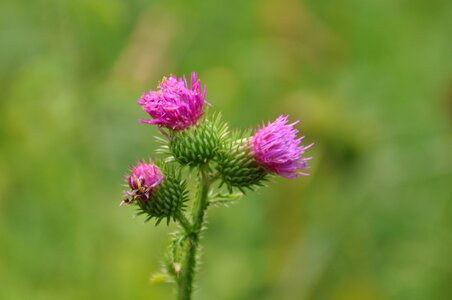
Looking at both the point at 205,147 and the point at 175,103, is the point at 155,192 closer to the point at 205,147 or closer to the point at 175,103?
the point at 205,147

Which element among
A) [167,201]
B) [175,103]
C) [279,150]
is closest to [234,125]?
[175,103]

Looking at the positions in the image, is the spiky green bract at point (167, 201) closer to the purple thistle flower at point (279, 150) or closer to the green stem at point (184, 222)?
the green stem at point (184, 222)

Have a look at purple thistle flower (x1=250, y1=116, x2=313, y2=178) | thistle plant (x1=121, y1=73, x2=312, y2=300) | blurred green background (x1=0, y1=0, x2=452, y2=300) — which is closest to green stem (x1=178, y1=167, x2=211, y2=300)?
thistle plant (x1=121, y1=73, x2=312, y2=300)

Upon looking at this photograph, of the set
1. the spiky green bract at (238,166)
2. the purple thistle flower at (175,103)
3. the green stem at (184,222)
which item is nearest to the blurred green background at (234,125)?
the purple thistle flower at (175,103)

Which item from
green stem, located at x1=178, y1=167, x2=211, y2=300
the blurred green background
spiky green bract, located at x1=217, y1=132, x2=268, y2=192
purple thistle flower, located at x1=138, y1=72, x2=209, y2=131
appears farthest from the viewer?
the blurred green background

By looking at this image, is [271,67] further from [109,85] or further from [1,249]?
[1,249]

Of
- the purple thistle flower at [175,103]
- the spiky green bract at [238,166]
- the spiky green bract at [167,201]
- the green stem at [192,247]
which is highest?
the purple thistle flower at [175,103]

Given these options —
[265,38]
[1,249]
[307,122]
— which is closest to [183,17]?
[265,38]

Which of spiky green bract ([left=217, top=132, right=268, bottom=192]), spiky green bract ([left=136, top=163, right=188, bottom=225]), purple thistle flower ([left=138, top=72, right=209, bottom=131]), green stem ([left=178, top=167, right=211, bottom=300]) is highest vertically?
purple thistle flower ([left=138, top=72, right=209, bottom=131])

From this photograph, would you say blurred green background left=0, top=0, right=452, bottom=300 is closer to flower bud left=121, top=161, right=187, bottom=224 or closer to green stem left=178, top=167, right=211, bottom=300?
flower bud left=121, top=161, right=187, bottom=224
